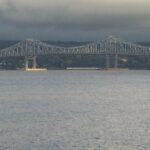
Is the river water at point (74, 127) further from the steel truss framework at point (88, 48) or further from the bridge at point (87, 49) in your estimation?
the steel truss framework at point (88, 48)

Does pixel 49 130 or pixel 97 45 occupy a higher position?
pixel 97 45

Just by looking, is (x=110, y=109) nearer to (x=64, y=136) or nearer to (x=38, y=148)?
(x=64, y=136)

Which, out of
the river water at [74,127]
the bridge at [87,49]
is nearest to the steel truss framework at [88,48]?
the bridge at [87,49]

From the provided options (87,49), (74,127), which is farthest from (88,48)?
(74,127)

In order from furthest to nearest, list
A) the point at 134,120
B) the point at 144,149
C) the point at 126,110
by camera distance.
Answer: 1. the point at 126,110
2. the point at 134,120
3. the point at 144,149

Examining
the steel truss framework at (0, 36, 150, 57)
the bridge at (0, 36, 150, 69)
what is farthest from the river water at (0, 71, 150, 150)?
the steel truss framework at (0, 36, 150, 57)

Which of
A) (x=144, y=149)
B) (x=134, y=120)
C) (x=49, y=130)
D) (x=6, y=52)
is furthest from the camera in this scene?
(x=6, y=52)

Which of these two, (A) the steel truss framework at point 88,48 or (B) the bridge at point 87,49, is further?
(A) the steel truss framework at point 88,48

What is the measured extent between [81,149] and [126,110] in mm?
11228

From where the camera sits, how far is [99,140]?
1750 centimetres

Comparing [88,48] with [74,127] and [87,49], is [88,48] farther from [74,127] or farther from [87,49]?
[74,127]

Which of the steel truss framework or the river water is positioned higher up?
the steel truss framework

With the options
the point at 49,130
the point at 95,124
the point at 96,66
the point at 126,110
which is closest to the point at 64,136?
the point at 49,130

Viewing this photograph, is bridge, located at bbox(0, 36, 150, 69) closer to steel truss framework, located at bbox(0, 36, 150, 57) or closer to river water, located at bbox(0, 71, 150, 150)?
steel truss framework, located at bbox(0, 36, 150, 57)
